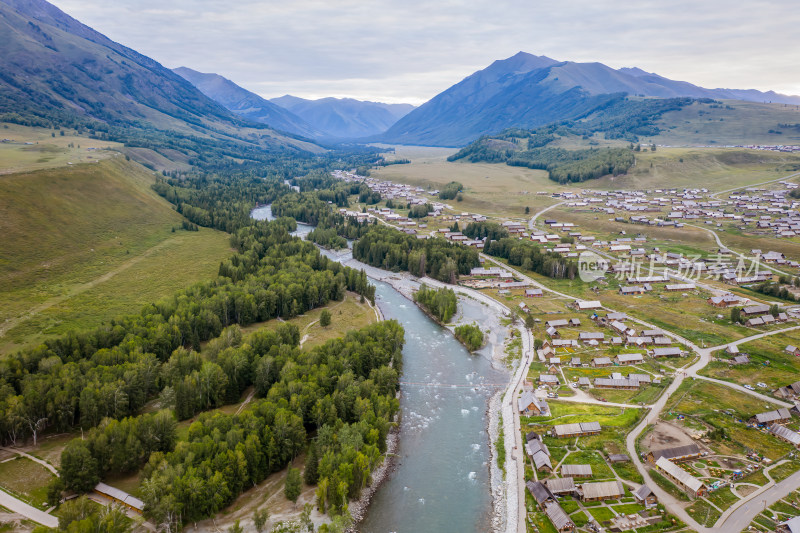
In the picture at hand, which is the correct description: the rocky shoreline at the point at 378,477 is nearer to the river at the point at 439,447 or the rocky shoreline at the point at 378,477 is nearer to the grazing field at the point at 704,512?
the river at the point at 439,447

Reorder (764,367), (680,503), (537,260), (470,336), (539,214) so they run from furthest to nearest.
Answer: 1. (539,214)
2. (537,260)
3. (470,336)
4. (764,367)
5. (680,503)

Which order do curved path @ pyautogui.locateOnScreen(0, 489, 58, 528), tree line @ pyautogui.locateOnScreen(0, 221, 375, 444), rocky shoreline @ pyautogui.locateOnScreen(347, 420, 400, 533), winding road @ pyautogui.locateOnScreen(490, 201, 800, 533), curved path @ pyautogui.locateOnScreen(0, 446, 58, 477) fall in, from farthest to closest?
tree line @ pyautogui.locateOnScreen(0, 221, 375, 444) → curved path @ pyautogui.locateOnScreen(0, 446, 58, 477) → rocky shoreline @ pyautogui.locateOnScreen(347, 420, 400, 533) → winding road @ pyautogui.locateOnScreen(490, 201, 800, 533) → curved path @ pyautogui.locateOnScreen(0, 489, 58, 528)

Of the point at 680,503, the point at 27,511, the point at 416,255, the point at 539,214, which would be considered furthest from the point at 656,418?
the point at 539,214

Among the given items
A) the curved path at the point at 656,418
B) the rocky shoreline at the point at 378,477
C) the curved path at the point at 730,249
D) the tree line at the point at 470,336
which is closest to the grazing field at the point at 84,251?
the rocky shoreline at the point at 378,477

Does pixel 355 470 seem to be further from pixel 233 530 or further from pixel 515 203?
pixel 515 203

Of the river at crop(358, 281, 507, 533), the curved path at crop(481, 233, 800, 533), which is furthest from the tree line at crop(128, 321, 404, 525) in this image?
the curved path at crop(481, 233, 800, 533)

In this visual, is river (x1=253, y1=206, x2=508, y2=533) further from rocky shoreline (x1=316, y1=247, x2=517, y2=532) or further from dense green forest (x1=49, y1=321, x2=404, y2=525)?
dense green forest (x1=49, y1=321, x2=404, y2=525)

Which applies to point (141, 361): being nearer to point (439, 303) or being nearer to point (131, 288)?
point (131, 288)
